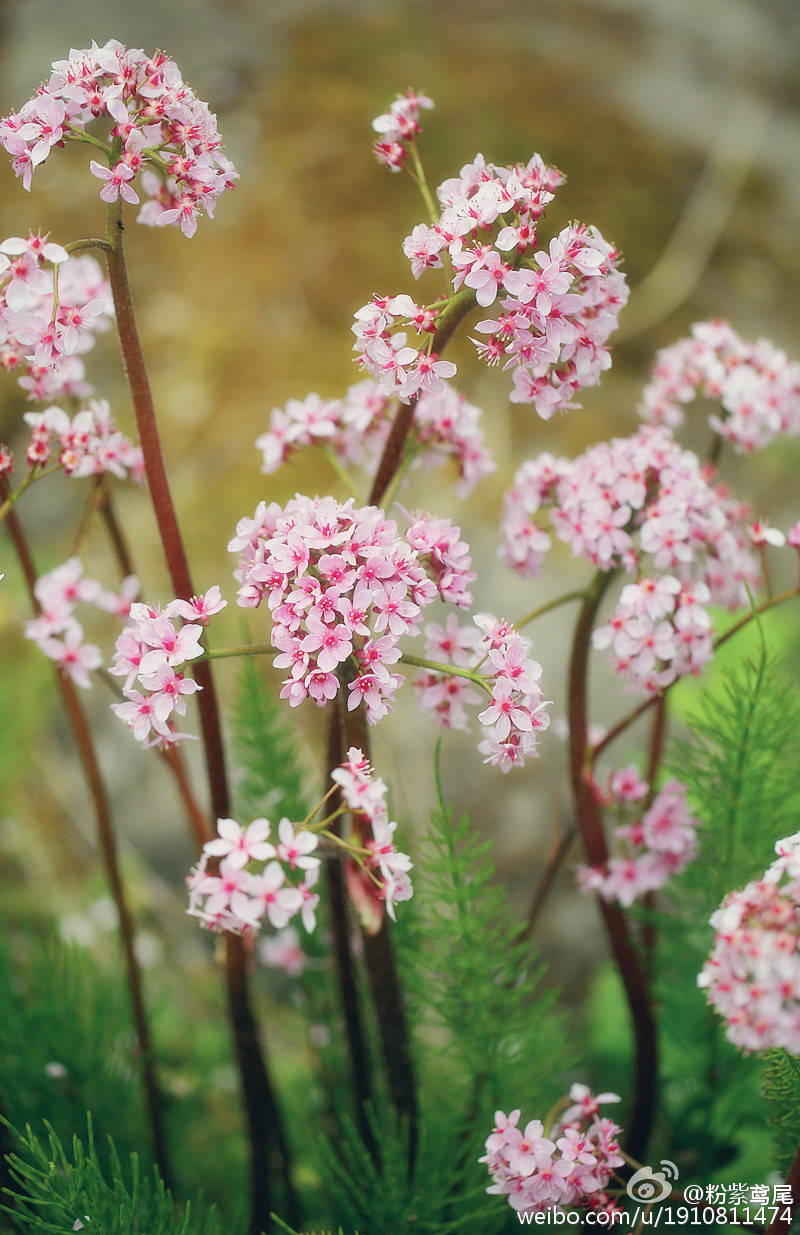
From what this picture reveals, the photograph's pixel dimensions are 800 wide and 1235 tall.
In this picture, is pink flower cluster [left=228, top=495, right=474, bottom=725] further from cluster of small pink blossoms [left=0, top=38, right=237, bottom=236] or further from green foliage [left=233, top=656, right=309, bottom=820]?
green foliage [left=233, top=656, right=309, bottom=820]

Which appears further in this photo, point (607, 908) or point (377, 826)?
point (607, 908)

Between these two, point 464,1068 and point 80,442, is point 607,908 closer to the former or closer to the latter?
point 464,1068

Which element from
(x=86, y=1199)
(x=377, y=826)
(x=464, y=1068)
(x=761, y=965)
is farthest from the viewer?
(x=464, y=1068)

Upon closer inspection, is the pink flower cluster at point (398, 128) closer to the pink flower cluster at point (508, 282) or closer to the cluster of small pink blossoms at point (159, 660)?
the pink flower cluster at point (508, 282)

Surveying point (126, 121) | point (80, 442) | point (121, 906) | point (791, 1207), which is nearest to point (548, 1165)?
point (791, 1207)

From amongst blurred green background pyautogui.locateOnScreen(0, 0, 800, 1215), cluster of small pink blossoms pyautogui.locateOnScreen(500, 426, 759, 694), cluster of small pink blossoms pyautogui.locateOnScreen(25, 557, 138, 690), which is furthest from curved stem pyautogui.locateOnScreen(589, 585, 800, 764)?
blurred green background pyautogui.locateOnScreen(0, 0, 800, 1215)

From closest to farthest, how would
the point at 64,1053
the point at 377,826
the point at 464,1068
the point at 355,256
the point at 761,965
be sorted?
1. the point at 761,965
2. the point at 377,826
3. the point at 464,1068
4. the point at 64,1053
5. the point at 355,256
